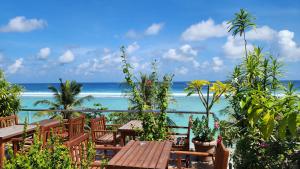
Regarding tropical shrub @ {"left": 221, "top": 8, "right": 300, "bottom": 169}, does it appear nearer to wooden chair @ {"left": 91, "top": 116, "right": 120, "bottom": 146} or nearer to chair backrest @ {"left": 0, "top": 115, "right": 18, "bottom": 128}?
wooden chair @ {"left": 91, "top": 116, "right": 120, "bottom": 146}

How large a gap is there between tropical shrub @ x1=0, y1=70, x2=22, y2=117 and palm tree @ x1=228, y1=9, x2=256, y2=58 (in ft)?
19.0

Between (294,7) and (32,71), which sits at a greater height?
(294,7)

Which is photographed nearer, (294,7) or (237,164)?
(237,164)

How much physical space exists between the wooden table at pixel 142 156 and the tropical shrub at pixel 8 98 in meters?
5.52

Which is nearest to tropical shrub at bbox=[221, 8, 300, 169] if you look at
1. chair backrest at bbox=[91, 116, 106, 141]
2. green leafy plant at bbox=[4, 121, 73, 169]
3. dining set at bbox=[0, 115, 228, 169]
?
dining set at bbox=[0, 115, 228, 169]

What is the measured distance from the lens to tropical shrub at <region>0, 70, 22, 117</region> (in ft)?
27.4

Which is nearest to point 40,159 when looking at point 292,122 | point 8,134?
point 292,122

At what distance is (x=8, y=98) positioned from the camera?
8.45 meters

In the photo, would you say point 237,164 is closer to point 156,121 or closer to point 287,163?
point 287,163

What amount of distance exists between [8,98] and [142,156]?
20.5 feet

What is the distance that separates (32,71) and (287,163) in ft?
269

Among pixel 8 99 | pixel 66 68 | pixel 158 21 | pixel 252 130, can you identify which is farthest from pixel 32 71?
pixel 252 130

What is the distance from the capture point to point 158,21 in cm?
5581

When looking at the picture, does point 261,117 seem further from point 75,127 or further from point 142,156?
point 75,127
